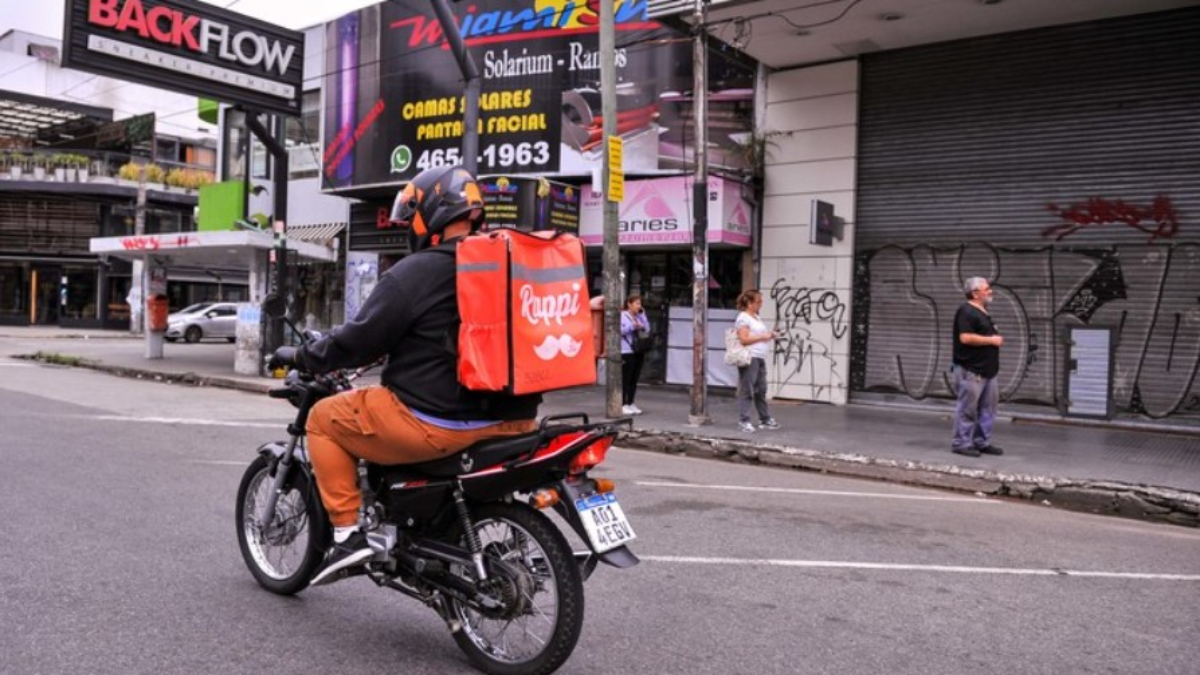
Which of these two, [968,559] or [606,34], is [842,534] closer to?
[968,559]

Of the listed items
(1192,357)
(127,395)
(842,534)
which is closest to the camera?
(842,534)

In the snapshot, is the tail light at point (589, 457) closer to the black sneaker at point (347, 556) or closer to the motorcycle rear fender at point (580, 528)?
the motorcycle rear fender at point (580, 528)

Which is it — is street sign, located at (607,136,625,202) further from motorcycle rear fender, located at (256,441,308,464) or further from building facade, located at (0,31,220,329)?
building facade, located at (0,31,220,329)

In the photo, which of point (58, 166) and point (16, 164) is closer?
point (16, 164)

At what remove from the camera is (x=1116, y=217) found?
12.0 metres

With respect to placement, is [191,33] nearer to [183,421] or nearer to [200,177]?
[183,421]

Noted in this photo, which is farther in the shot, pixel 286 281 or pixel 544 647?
pixel 286 281

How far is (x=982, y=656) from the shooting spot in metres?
3.96

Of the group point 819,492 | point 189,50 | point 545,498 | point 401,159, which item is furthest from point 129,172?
point 545,498

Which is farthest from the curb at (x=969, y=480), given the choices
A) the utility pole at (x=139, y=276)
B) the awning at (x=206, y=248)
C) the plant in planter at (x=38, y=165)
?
the plant in planter at (x=38, y=165)

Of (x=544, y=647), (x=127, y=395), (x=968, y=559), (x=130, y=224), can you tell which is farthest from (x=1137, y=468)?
(x=130, y=224)

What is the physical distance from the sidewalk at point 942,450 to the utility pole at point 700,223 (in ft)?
1.36

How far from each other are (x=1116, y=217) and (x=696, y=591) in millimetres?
10107

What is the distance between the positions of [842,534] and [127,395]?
38.3 feet
